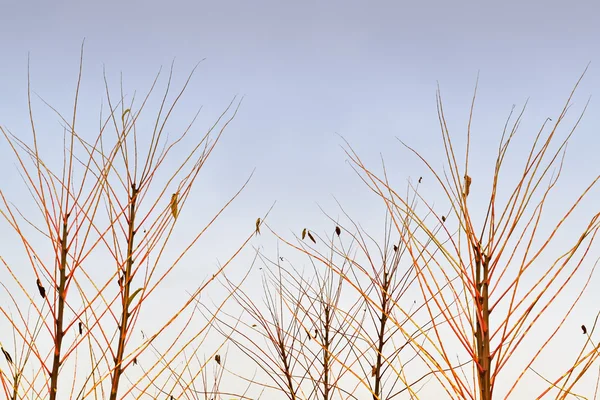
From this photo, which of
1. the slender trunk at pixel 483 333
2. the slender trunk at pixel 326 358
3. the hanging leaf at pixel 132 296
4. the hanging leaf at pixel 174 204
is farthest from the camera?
the slender trunk at pixel 326 358

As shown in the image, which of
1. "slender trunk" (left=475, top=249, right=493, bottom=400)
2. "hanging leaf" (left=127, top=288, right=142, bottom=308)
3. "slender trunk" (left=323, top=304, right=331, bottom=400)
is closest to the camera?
"slender trunk" (left=475, top=249, right=493, bottom=400)

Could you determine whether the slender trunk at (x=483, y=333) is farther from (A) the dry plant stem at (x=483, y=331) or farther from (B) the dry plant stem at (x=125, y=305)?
(B) the dry plant stem at (x=125, y=305)

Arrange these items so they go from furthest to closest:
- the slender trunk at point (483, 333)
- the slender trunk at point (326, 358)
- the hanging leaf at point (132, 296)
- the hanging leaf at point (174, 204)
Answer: the slender trunk at point (326, 358) < the hanging leaf at point (174, 204) < the hanging leaf at point (132, 296) < the slender trunk at point (483, 333)

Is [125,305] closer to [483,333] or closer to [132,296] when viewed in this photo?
[132,296]

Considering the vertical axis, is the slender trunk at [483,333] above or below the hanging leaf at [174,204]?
below

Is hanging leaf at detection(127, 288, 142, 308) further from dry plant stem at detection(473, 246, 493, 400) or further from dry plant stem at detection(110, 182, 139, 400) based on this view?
dry plant stem at detection(473, 246, 493, 400)

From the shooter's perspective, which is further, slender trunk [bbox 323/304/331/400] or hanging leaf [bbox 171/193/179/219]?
slender trunk [bbox 323/304/331/400]

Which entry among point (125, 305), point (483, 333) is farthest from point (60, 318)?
point (483, 333)

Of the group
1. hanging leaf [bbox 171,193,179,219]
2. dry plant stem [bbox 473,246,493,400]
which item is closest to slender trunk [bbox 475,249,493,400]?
dry plant stem [bbox 473,246,493,400]

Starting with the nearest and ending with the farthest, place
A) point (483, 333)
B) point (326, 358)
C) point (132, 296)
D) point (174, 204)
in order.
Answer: point (483, 333) → point (132, 296) → point (174, 204) → point (326, 358)

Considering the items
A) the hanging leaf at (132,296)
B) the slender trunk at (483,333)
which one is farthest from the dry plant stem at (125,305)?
the slender trunk at (483,333)

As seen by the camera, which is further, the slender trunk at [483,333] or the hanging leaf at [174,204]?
the hanging leaf at [174,204]

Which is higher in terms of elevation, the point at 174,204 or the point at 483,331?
the point at 174,204

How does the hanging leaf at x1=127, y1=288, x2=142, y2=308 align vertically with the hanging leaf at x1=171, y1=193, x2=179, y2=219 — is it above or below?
below
